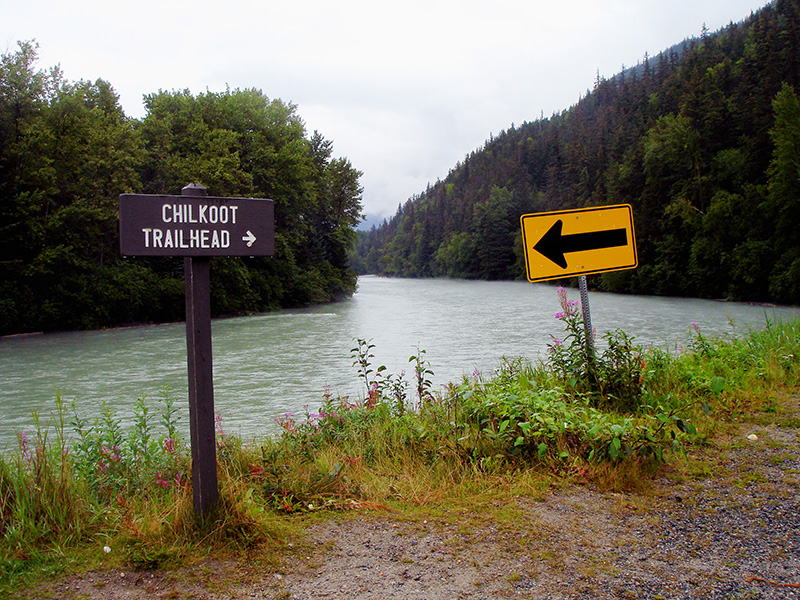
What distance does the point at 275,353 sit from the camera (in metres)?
19.3

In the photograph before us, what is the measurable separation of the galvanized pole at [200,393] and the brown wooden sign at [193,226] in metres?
0.12

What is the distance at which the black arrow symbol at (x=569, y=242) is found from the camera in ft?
16.5

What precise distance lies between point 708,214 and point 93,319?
132ft

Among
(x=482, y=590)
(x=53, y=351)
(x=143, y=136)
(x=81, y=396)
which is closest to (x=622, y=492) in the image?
(x=482, y=590)

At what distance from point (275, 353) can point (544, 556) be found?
17147 millimetres

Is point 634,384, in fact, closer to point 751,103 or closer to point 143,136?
point 143,136

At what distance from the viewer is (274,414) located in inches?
411

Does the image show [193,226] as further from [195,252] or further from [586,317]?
[586,317]

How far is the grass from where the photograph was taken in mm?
3078

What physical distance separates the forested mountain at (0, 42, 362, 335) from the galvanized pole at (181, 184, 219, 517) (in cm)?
2554

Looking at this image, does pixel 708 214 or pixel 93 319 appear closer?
pixel 93 319

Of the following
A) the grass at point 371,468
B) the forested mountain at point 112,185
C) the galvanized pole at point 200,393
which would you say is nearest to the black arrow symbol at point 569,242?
the grass at point 371,468

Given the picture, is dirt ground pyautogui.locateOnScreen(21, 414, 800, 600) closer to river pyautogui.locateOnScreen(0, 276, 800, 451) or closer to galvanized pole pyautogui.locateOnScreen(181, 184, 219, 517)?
galvanized pole pyautogui.locateOnScreen(181, 184, 219, 517)

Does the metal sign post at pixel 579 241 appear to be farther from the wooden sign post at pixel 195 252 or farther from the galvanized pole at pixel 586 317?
the wooden sign post at pixel 195 252
